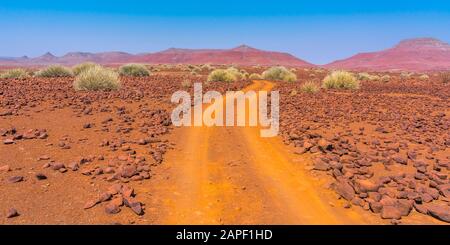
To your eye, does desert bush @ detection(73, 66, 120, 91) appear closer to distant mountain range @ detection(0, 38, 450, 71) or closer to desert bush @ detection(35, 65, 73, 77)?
desert bush @ detection(35, 65, 73, 77)

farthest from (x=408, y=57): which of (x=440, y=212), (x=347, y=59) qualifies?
(x=440, y=212)

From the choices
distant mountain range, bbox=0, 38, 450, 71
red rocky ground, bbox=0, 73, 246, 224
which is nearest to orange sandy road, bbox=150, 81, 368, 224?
red rocky ground, bbox=0, 73, 246, 224

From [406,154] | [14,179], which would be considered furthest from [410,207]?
[14,179]

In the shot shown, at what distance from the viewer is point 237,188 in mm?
5988

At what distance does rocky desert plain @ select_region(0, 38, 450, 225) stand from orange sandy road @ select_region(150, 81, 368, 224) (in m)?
0.02

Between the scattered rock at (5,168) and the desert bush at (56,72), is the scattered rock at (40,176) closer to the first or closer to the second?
the scattered rock at (5,168)

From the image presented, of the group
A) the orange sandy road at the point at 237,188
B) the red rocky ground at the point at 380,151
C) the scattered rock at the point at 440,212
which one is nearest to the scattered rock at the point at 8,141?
the orange sandy road at the point at 237,188

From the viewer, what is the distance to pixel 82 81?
51.0 feet

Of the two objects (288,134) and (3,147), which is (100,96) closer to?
(3,147)

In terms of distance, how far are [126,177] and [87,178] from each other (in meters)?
0.61

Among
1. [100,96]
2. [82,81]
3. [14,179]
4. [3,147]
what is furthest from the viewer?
[82,81]

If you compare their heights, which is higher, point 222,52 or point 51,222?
point 222,52

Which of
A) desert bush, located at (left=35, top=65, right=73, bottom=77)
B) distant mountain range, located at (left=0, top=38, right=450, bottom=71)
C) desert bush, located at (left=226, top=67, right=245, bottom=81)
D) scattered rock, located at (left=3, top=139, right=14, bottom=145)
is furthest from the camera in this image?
distant mountain range, located at (left=0, top=38, right=450, bottom=71)

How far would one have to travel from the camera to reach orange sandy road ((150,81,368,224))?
502cm
